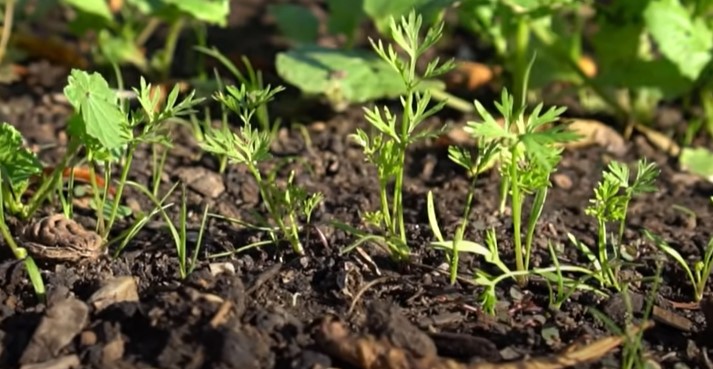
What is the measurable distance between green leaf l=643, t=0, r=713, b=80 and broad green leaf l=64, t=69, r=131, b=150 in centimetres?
134

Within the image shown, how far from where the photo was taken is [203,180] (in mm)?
2523

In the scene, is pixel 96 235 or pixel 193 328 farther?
pixel 96 235

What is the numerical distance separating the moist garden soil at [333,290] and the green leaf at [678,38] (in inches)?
11.8

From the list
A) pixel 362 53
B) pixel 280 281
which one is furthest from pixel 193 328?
pixel 362 53

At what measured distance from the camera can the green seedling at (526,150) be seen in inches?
71.9

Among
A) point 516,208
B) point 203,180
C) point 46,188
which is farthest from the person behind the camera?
point 203,180

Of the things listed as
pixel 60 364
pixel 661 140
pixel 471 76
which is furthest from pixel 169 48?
pixel 60 364

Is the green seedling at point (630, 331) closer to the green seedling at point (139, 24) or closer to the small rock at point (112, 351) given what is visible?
the small rock at point (112, 351)

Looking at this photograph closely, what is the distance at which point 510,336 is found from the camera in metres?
1.88

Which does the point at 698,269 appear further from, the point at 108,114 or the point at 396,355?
the point at 108,114

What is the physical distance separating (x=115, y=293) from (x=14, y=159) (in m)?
0.38

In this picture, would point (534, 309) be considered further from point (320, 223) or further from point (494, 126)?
point (320, 223)

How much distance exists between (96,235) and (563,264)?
0.84 m

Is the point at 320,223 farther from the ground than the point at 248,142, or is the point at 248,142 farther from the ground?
the point at 248,142
